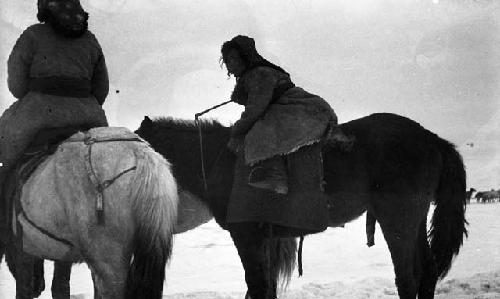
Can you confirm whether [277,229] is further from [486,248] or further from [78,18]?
[486,248]

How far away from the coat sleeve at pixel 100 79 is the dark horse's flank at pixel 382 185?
67cm

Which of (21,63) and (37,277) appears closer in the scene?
(21,63)

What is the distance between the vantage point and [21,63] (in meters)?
3.48

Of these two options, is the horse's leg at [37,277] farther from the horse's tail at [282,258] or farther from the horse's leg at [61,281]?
the horse's tail at [282,258]

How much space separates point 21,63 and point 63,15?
0.46 m

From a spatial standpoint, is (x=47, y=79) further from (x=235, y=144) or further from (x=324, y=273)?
(x=324, y=273)

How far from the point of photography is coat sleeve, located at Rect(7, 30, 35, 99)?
346 cm

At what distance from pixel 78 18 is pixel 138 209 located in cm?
165

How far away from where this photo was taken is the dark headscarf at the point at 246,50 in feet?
13.8

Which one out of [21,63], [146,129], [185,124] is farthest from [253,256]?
[21,63]

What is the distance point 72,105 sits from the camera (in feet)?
11.5

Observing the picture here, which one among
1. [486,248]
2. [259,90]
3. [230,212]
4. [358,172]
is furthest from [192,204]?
[486,248]

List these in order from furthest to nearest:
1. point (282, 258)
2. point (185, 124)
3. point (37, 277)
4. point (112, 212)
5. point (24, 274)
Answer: point (282, 258), point (185, 124), point (37, 277), point (24, 274), point (112, 212)

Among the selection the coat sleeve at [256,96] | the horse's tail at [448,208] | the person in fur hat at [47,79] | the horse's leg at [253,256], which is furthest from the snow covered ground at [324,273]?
the person in fur hat at [47,79]
